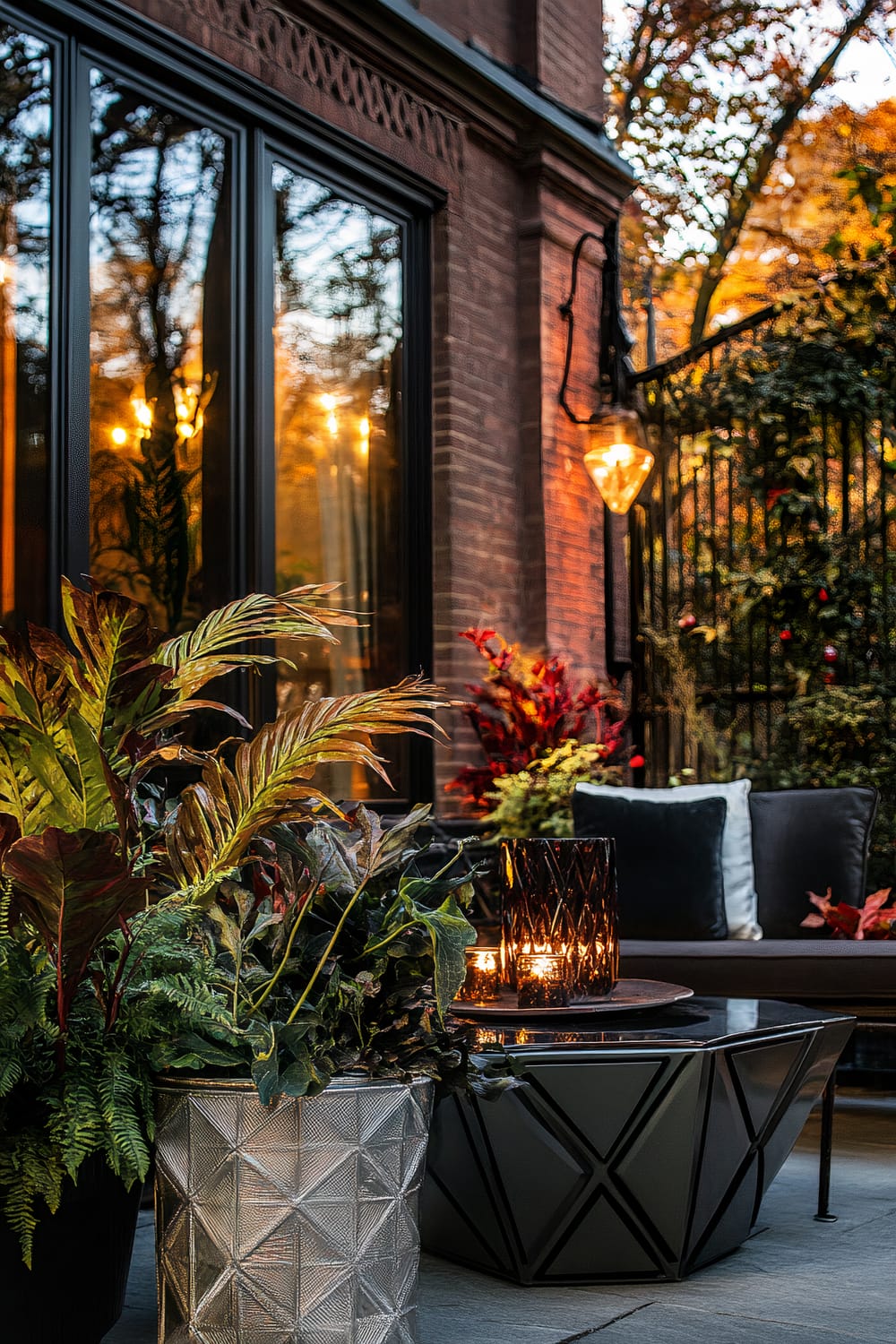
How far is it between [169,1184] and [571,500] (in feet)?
16.9

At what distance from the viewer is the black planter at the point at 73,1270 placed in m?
2.02

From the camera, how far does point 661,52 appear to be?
1243cm

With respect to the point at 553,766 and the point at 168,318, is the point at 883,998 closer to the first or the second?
the point at 553,766

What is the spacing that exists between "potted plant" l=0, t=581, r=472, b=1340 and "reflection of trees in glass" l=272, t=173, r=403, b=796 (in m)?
3.20

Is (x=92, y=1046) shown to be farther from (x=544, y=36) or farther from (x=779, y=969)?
(x=544, y=36)

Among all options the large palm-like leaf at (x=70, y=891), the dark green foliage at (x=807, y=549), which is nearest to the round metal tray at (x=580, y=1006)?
the large palm-like leaf at (x=70, y=891)

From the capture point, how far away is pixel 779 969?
4.36 metres

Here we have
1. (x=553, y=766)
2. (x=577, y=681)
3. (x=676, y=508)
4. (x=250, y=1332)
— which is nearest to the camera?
(x=250, y=1332)

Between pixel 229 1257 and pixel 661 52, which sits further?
pixel 661 52

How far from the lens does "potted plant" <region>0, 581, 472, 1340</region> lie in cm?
197

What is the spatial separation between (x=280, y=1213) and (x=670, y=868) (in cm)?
318

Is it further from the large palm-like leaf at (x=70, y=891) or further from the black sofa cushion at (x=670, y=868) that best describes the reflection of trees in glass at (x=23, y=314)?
the large palm-like leaf at (x=70, y=891)

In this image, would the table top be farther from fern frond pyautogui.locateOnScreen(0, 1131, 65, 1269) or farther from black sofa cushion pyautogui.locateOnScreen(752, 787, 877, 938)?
black sofa cushion pyautogui.locateOnScreen(752, 787, 877, 938)

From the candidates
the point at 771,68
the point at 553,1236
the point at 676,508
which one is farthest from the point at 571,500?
the point at 771,68
